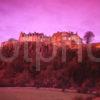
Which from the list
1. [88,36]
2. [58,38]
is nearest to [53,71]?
[88,36]

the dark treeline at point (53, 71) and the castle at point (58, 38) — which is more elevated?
the castle at point (58, 38)

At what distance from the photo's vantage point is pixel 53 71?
15.4m

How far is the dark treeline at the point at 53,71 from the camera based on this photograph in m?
14.7

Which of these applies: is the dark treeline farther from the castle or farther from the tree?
the castle

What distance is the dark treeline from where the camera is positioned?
1473 centimetres

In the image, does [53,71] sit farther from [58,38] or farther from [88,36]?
[58,38]

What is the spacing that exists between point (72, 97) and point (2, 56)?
7.30m

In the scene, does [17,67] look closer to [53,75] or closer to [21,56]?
[21,56]

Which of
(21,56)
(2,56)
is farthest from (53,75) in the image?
(2,56)

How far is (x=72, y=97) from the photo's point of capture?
12.1 m

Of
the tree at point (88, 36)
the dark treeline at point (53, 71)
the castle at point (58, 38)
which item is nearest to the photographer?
the dark treeline at point (53, 71)

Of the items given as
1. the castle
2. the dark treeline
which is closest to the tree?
the castle

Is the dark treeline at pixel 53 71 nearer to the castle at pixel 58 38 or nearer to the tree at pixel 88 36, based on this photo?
the tree at pixel 88 36

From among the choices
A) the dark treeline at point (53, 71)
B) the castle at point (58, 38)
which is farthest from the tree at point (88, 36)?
the dark treeline at point (53, 71)
